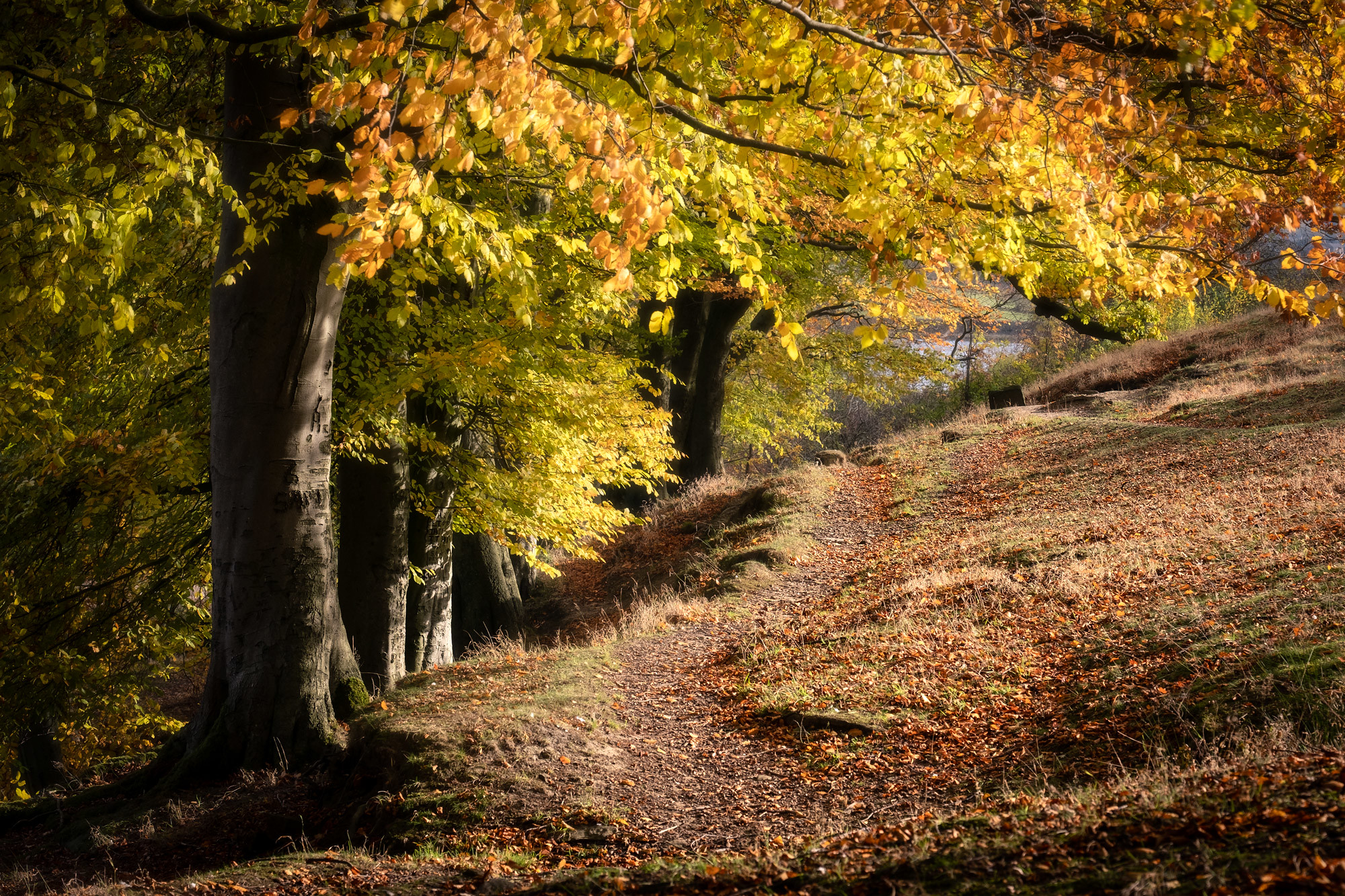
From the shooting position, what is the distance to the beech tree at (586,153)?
3779mm

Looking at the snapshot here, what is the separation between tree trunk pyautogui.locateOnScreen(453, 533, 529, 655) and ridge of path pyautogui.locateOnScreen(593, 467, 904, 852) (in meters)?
4.62

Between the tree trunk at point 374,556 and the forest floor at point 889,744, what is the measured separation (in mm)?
1074

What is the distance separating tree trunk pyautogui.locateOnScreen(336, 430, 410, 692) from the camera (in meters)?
8.46

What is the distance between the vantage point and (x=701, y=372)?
1802 centimetres

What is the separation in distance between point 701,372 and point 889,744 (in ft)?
43.0

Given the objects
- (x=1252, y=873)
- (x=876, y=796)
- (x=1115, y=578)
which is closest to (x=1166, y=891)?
(x=1252, y=873)

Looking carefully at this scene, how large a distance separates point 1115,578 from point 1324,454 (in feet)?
17.1

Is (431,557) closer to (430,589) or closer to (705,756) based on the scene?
(430,589)

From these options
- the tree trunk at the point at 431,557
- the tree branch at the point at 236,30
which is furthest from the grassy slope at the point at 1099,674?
the tree branch at the point at 236,30

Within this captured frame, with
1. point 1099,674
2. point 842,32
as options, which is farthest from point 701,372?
point 842,32

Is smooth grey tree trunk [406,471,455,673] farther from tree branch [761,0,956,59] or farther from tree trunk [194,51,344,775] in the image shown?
tree branch [761,0,956,59]

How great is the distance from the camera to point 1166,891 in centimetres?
234

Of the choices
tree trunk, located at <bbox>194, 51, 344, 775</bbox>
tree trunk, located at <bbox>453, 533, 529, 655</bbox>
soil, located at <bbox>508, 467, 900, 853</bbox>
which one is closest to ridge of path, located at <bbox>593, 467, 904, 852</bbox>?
soil, located at <bbox>508, 467, 900, 853</bbox>

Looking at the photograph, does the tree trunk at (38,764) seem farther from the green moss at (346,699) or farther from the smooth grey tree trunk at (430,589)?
the green moss at (346,699)
